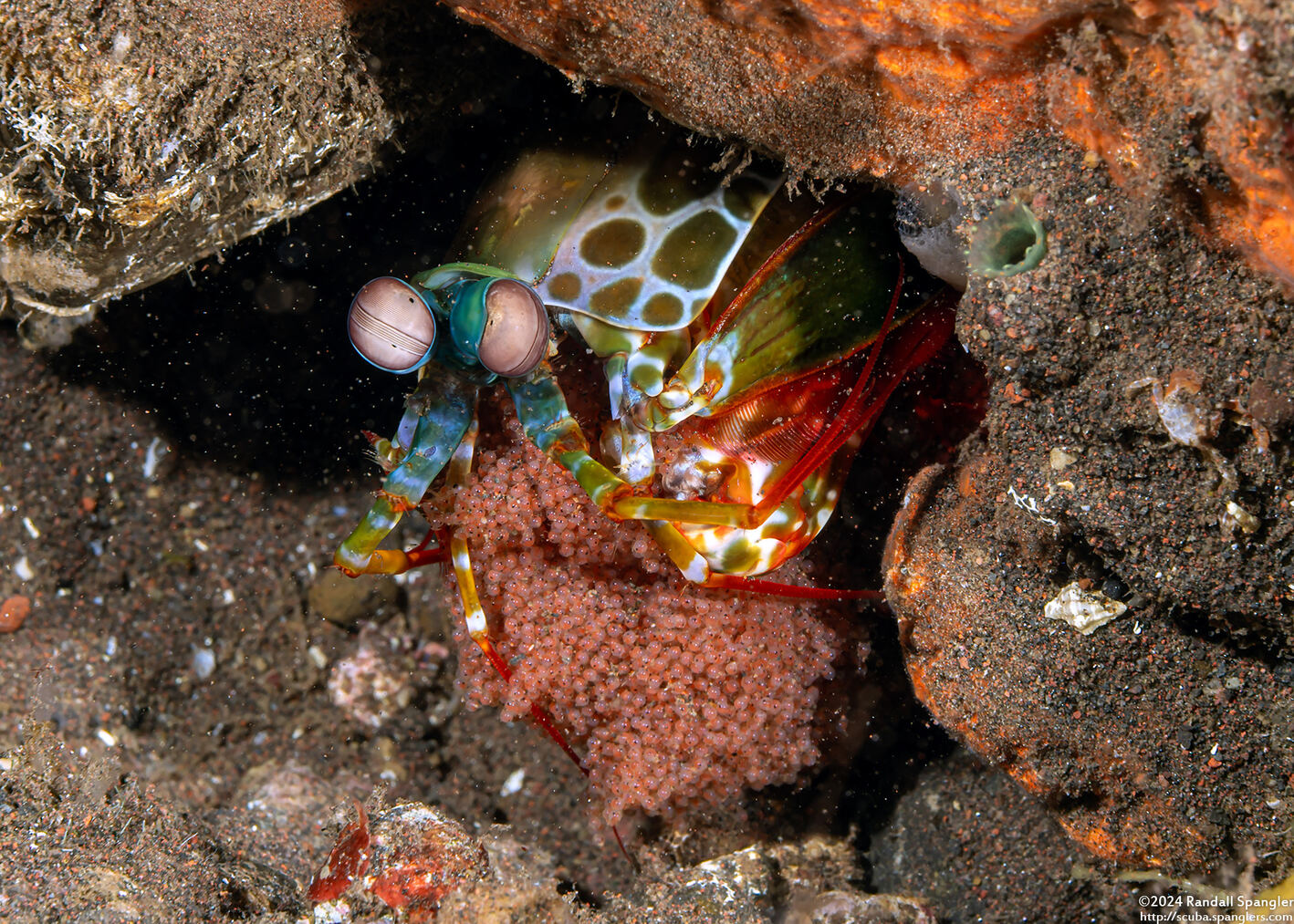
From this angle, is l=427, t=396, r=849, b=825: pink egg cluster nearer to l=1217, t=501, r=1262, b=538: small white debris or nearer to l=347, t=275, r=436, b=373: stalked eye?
l=347, t=275, r=436, b=373: stalked eye

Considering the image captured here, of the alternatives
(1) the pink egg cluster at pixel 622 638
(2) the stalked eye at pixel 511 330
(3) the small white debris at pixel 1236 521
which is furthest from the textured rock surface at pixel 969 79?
(1) the pink egg cluster at pixel 622 638

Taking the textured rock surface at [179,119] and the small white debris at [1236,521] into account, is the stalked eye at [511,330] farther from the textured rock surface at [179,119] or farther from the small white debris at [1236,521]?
the small white debris at [1236,521]

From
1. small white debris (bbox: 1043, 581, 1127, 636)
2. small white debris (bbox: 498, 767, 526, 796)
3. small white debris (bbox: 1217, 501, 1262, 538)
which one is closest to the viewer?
small white debris (bbox: 1217, 501, 1262, 538)

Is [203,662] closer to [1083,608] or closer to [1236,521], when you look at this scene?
[1083,608]

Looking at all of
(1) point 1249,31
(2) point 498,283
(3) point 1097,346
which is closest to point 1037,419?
(3) point 1097,346

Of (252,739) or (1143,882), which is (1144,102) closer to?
(1143,882)

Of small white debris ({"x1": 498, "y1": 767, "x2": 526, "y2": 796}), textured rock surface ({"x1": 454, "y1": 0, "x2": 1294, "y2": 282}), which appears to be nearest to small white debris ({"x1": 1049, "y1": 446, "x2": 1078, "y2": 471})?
textured rock surface ({"x1": 454, "y1": 0, "x2": 1294, "y2": 282})

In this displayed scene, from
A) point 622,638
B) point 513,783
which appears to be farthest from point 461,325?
point 513,783
